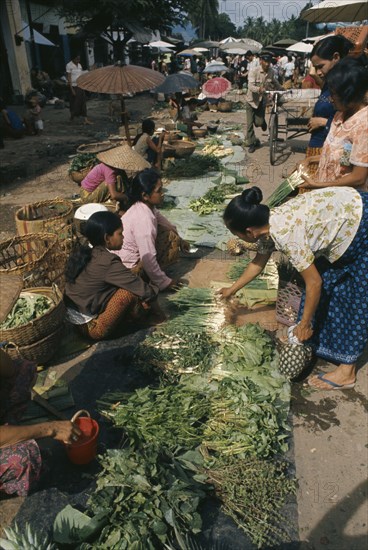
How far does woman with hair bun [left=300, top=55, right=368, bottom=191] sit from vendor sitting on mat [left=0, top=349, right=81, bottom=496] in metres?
2.38

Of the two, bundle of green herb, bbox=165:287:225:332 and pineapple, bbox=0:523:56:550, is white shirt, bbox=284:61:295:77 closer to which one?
bundle of green herb, bbox=165:287:225:332

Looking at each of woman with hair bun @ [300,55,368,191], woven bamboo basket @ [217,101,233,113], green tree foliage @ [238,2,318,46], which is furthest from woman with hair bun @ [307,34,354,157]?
green tree foliage @ [238,2,318,46]

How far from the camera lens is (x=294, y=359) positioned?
8.99 feet

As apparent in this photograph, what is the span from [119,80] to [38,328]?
411 centimetres

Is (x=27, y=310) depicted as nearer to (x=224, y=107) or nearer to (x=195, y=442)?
(x=195, y=442)

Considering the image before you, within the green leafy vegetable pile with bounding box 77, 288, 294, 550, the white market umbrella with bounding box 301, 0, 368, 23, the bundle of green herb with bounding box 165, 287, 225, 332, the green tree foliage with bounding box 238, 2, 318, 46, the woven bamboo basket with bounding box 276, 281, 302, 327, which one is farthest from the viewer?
the green tree foliage with bounding box 238, 2, 318, 46

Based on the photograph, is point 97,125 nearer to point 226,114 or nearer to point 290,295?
point 226,114

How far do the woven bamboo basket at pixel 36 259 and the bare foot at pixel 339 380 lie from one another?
97.4 inches

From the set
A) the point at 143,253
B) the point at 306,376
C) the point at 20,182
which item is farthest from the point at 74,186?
the point at 306,376

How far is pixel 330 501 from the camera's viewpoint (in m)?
2.14

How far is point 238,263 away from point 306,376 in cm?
159

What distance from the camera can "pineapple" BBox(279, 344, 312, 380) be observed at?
8.98 feet

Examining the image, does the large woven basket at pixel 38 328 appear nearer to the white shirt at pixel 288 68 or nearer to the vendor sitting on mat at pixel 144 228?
the vendor sitting on mat at pixel 144 228

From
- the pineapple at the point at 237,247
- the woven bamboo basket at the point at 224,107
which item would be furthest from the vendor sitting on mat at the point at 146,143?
the woven bamboo basket at the point at 224,107
